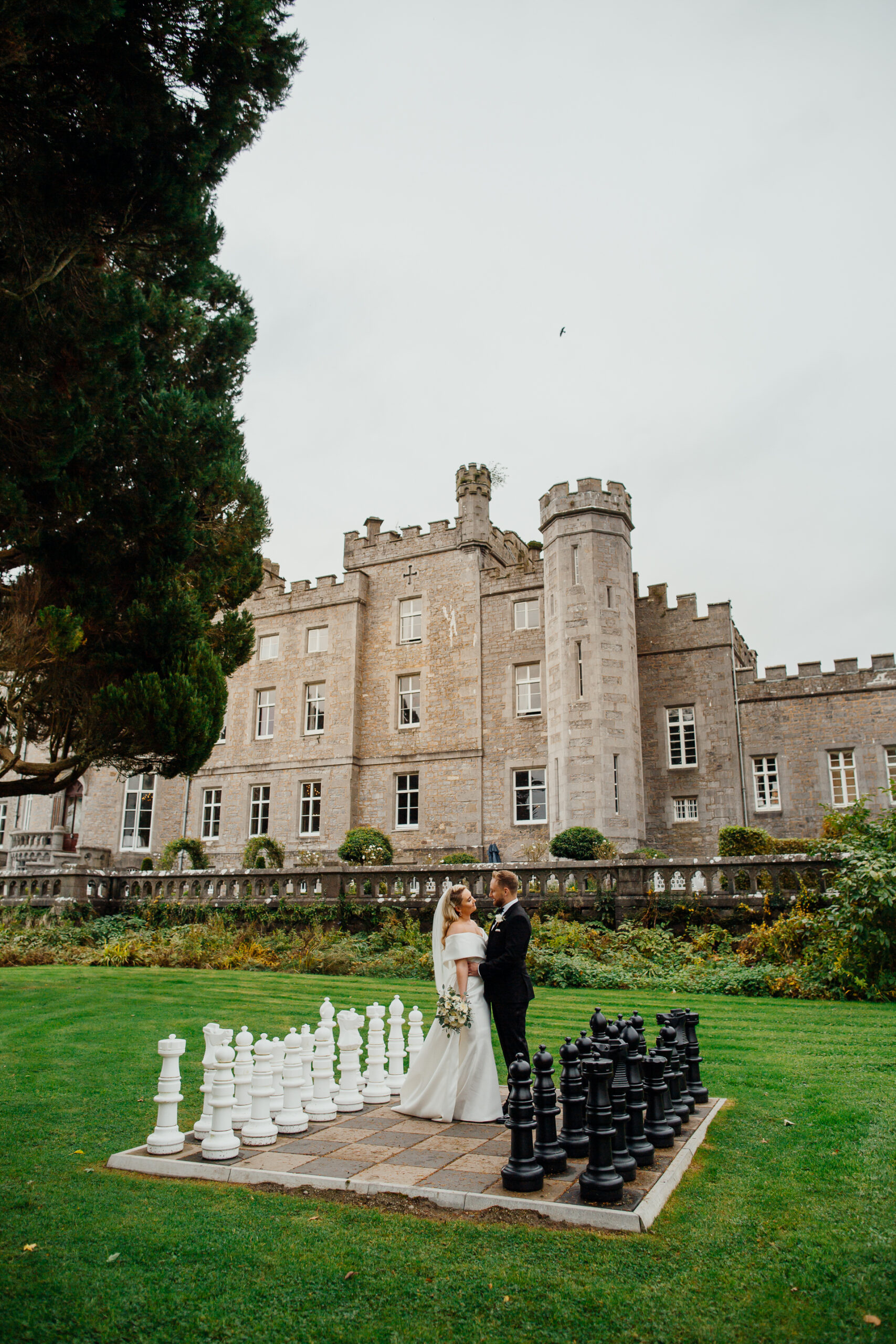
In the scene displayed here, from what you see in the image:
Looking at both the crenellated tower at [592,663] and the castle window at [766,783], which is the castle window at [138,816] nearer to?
the crenellated tower at [592,663]

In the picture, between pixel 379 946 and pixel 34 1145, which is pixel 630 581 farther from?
pixel 34 1145

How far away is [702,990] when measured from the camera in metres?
12.0

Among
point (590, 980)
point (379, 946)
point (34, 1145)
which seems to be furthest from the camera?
point (379, 946)

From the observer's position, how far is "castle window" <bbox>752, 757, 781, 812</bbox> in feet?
89.0

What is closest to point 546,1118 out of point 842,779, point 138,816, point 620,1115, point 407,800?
point 620,1115

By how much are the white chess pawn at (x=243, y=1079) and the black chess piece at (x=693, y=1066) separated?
293cm

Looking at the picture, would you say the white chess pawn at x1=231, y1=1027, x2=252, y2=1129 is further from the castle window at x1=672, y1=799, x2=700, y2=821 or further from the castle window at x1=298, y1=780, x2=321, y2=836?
the castle window at x1=298, y1=780, x2=321, y2=836

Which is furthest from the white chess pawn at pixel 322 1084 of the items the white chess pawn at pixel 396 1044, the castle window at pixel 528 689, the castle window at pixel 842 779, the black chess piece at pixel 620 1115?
the castle window at pixel 842 779

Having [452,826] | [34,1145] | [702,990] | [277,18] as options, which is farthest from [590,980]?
[452,826]

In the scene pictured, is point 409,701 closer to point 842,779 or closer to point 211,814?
point 211,814

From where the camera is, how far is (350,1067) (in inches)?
250

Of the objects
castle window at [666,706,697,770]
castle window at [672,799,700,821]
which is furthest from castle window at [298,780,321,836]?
castle window at [666,706,697,770]

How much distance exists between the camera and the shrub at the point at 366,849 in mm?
26719

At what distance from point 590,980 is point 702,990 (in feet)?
5.35
